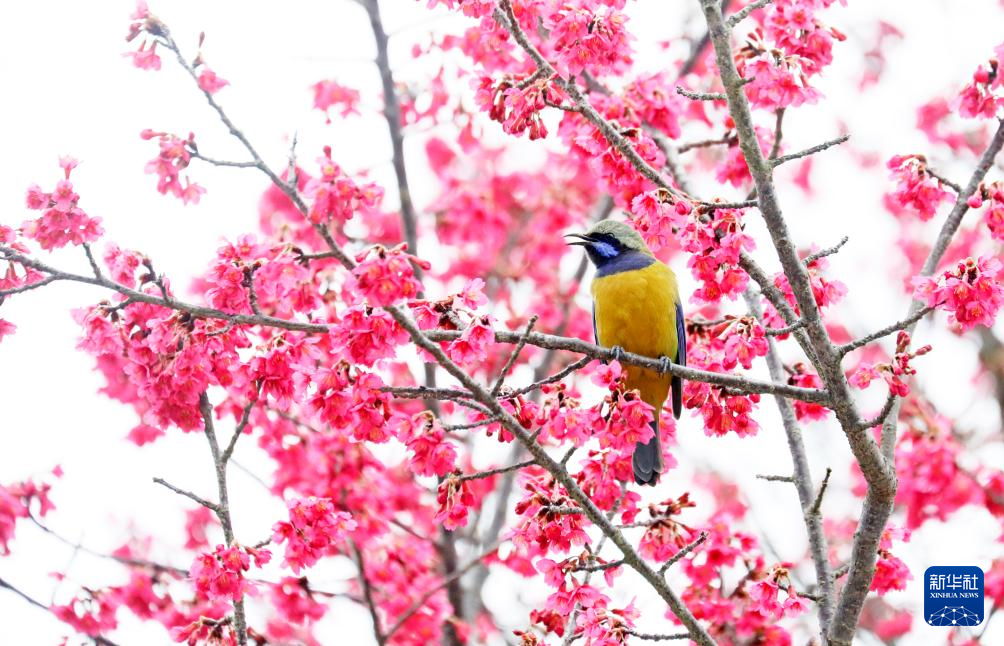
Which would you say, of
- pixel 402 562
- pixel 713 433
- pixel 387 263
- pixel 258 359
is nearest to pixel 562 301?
pixel 402 562

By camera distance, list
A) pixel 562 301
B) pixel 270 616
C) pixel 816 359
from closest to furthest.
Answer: pixel 816 359 < pixel 270 616 < pixel 562 301

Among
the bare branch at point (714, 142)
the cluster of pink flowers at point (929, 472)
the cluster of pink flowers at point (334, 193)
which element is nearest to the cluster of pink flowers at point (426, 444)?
the cluster of pink flowers at point (334, 193)

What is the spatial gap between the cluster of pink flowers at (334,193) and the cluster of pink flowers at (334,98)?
11.6 ft

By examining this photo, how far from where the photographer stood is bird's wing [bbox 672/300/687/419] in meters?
4.85

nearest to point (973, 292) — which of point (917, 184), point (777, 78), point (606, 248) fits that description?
point (917, 184)

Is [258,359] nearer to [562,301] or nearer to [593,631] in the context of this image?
[593,631]

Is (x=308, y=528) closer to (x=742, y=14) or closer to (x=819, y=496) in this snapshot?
(x=819, y=496)

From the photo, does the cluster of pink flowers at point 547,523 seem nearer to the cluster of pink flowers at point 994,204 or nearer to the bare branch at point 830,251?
the bare branch at point 830,251

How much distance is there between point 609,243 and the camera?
5.32 m

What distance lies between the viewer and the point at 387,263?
292cm

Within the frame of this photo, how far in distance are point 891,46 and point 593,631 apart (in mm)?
8811
